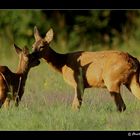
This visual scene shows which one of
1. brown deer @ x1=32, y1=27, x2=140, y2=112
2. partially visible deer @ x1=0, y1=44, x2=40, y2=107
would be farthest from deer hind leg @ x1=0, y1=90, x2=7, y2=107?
brown deer @ x1=32, y1=27, x2=140, y2=112

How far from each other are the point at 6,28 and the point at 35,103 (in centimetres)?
Answer: 481

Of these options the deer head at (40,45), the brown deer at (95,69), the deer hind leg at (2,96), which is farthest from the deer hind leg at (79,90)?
the deer hind leg at (2,96)

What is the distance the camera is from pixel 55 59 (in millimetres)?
9469

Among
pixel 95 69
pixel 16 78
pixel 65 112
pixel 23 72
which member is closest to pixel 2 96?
pixel 16 78

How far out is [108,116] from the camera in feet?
27.9

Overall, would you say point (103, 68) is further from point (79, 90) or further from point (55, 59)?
point (55, 59)

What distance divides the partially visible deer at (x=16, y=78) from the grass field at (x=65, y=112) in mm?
126

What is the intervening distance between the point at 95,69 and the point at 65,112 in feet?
2.54

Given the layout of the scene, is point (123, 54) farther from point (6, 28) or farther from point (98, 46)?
point (6, 28)
